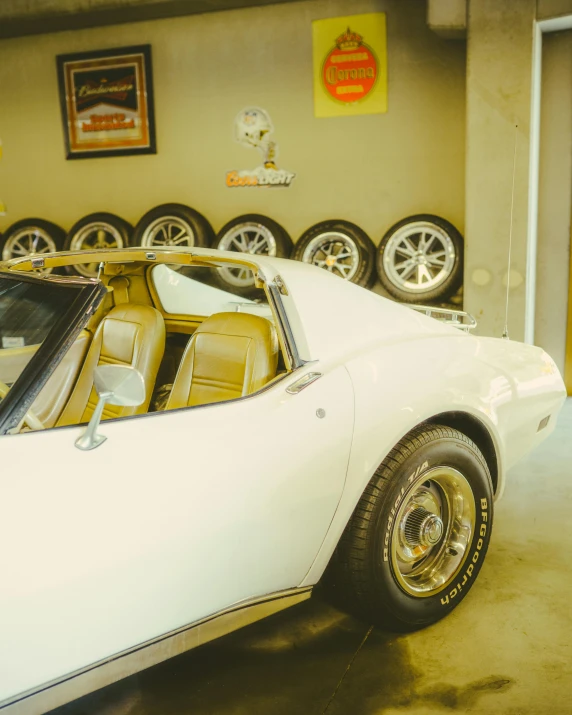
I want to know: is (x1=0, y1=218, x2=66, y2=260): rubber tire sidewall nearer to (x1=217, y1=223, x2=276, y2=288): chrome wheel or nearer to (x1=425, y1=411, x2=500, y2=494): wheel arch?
(x1=217, y1=223, x2=276, y2=288): chrome wheel

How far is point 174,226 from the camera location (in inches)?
285

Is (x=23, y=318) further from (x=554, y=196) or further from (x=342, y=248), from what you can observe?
(x=554, y=196)

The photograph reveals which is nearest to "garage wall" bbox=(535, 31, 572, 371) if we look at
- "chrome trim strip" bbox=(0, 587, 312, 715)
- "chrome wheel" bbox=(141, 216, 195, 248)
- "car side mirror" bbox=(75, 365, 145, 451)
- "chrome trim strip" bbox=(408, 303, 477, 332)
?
"chrome trim strip" bbox=(408, 303, 477, 332)

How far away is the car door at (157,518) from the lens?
4.76 ft

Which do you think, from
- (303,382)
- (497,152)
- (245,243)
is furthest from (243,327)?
(245,243)

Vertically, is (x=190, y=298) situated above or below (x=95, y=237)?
below

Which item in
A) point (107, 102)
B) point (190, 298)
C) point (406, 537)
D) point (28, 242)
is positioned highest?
point (107, 102)

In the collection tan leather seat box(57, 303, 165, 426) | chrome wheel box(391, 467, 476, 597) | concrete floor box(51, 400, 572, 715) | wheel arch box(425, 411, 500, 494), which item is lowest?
concrete floor box(51, 400, 572, 715)

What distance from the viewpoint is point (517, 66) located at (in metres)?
5.44

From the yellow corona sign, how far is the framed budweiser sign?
1.91m

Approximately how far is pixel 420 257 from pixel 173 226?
8.80ft

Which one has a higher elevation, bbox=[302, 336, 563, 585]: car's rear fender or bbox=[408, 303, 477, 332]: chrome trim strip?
bbox=[408, 303, 477, 332]: chrome trim strip

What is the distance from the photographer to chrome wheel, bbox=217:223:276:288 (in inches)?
269

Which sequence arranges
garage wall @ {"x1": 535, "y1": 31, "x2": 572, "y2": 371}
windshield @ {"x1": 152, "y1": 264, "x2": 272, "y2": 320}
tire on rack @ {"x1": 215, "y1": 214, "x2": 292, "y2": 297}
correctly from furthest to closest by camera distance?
tire on rack @ {"x1": 215, "y1": 214, "x2": 292, "y2": 297} < garage wall @ {"x1": 535, "y1": 31, "x2": 572, "y2": 371} < windshield @ {"x1": 152, "y1": 264, "x2": 272, "y2": 320}
